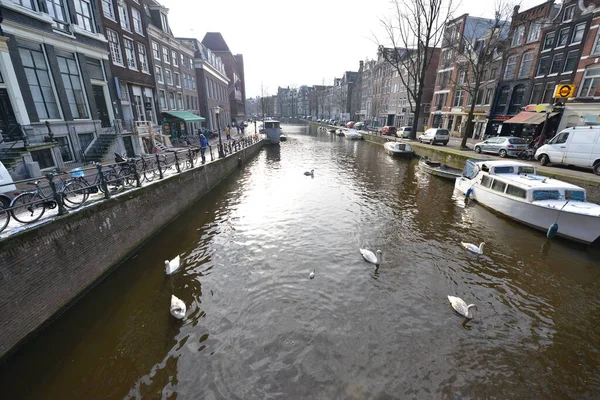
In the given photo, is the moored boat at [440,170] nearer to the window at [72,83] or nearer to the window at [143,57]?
the window at [72,83]

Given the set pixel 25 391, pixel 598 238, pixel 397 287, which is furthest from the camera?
pixel 598 238

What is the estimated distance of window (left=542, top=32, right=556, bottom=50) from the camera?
24.5 metres

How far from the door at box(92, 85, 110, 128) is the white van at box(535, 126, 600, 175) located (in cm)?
3033

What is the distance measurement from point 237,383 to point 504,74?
39306 millimetres

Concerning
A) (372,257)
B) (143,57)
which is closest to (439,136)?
(372,257)

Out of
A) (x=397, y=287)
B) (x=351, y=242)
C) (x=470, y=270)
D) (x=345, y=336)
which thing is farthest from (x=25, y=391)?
(x=470, y=270)

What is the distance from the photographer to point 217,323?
6.45m

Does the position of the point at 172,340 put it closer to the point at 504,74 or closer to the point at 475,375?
the point at 475,375

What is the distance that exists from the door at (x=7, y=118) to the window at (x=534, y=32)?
137ft

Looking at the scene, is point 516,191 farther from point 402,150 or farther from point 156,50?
point 156,50

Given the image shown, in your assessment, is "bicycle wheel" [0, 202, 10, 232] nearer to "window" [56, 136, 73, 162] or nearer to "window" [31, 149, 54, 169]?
"window" [31, 149, 54, 169]

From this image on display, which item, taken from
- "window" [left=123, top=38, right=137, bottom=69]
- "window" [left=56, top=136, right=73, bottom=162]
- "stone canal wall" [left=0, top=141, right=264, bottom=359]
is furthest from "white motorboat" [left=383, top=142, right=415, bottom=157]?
"window" [left=56, top=136, right=73, bottom=162]

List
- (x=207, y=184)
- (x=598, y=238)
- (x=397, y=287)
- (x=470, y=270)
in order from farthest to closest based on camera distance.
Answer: (x=207, y=184) → (x=598, y=238) → (x=470, y=270) → (x=397, y=287)

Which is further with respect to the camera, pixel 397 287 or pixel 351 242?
pixel 351 242
